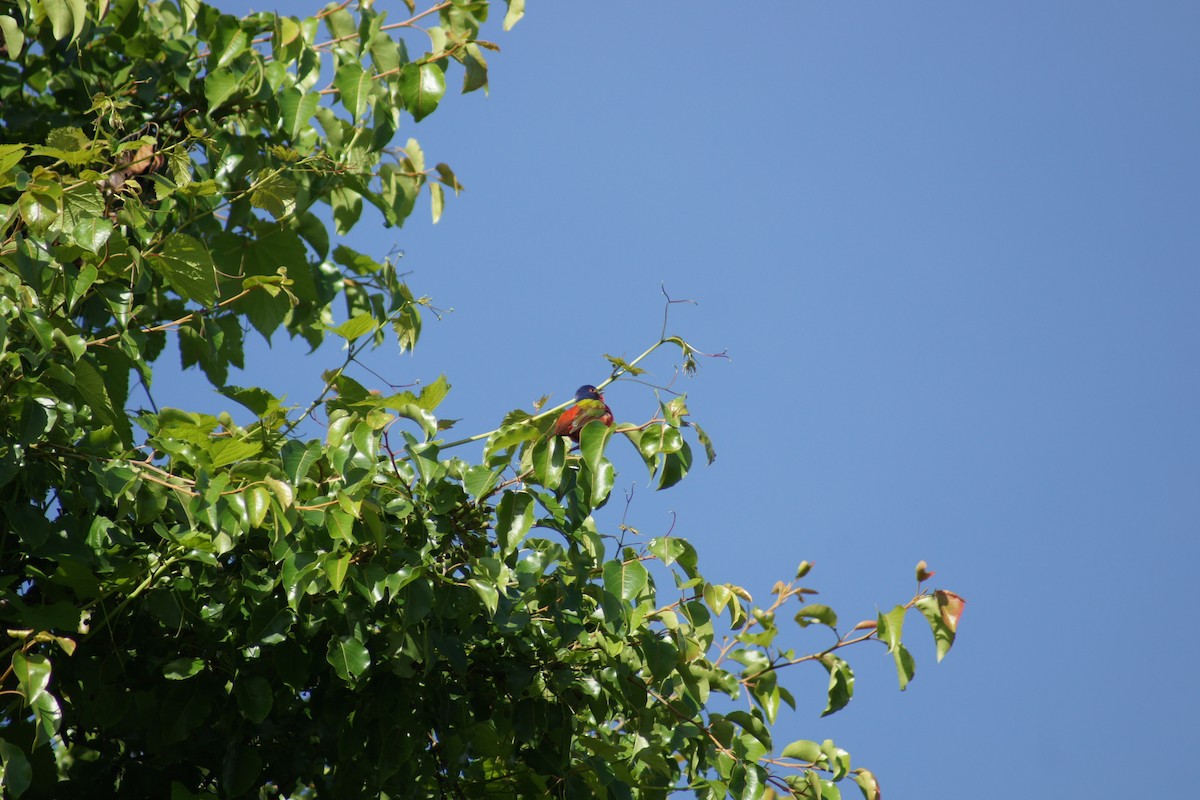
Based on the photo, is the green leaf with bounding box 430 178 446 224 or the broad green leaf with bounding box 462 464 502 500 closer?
the broad green leaf with bounding box 462 464 502 500

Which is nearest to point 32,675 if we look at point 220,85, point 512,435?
point 512,435

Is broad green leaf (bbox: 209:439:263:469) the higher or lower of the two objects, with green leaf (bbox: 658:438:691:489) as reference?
higher

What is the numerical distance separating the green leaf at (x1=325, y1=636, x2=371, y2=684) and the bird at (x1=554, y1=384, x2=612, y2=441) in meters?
0.56

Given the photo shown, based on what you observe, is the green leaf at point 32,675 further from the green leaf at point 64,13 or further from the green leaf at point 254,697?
the green leaf at point 64,13

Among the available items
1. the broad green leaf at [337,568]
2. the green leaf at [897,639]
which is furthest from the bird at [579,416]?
the green leaf at [897,639]

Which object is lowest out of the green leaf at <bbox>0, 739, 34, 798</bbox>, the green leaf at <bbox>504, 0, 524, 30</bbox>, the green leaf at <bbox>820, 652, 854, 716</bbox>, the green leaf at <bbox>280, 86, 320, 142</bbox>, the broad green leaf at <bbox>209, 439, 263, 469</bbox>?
the green leaf at <bbox>0, 739, 34, 798</bbox>

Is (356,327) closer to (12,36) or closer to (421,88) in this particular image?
(421,88)

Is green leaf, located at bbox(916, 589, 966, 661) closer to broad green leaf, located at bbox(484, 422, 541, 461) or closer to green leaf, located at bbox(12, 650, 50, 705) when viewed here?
broad green leaf, located at bbox(484, 422, 541, 461)

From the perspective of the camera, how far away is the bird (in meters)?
2.13

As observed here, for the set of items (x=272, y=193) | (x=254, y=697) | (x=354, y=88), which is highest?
(x=354, y=88)

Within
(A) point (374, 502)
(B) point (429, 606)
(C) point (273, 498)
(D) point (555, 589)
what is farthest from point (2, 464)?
(D) point (555, 589)

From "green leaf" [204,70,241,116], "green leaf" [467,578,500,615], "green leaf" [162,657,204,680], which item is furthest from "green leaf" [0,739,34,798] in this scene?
"green leaf" [204,70,241,116]

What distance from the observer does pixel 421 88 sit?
99.6 inches

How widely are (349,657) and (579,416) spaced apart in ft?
2.07
